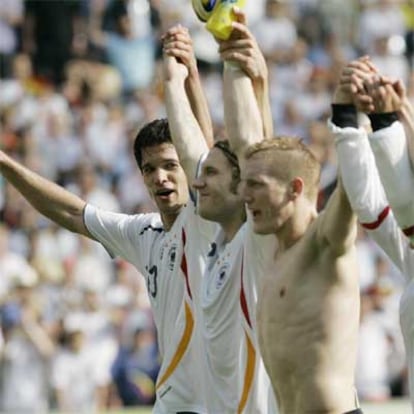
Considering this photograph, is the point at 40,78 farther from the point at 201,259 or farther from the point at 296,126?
the point at 201,259

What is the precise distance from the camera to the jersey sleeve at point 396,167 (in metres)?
6.75

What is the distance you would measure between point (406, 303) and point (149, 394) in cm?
949

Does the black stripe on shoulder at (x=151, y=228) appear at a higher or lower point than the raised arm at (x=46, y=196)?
lower

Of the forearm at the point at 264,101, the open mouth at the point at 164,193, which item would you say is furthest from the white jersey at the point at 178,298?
the forearm at the point at 264,101

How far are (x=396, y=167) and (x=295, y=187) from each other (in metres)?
0.56

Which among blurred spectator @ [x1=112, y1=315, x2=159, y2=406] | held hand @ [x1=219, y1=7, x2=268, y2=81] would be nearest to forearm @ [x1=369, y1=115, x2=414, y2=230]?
held hand @ [x1=219, y1=7, x2=268, y2=81]

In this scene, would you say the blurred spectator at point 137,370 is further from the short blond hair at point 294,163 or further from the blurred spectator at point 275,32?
the short blond hair at point 294,163

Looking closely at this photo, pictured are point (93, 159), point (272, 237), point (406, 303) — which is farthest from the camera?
point (93, 159)

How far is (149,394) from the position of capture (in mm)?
16391

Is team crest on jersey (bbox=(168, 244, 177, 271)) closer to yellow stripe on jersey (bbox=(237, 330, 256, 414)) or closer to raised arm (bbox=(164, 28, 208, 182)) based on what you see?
raised arm (bbox=(164, 28, 208, 182))

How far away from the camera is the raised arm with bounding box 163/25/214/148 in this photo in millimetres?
8852

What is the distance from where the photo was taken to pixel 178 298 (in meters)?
8.86

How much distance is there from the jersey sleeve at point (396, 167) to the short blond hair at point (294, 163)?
461 mm

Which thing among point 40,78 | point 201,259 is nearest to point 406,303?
point 201,259
